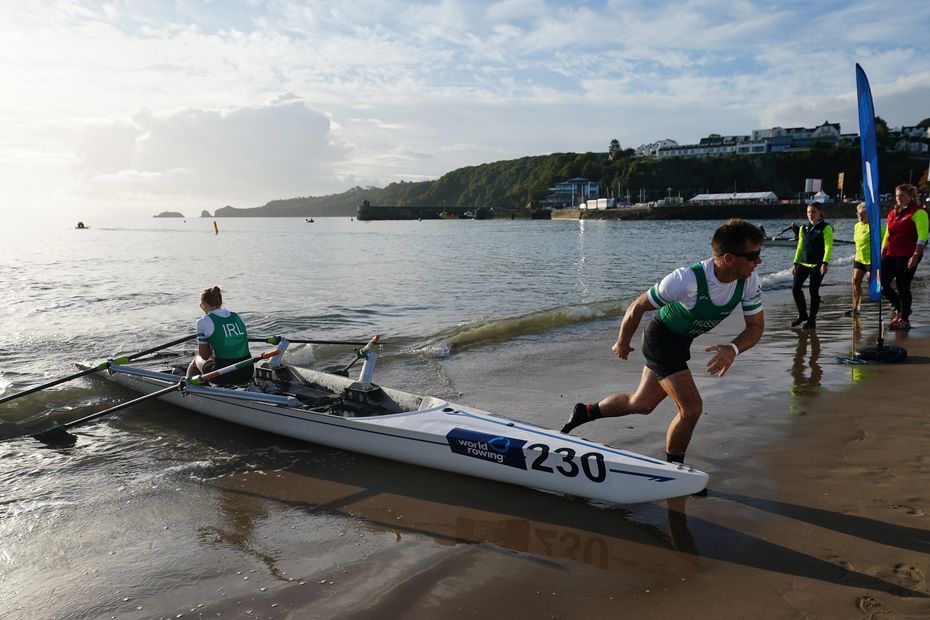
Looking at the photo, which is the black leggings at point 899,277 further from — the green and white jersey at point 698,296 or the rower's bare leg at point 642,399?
the rower's bare leg at point 642,399

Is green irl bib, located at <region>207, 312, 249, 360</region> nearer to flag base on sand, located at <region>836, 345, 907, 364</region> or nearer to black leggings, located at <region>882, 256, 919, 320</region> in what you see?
flag base on sand, located at <region>836, 345, 907, 364</region>

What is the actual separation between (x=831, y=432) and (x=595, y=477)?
298 centimetres

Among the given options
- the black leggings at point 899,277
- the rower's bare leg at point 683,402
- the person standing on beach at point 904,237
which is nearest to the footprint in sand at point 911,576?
the rower's bare leg at point 683,402

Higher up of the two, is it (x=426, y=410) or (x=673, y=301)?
(x=673, y=301)

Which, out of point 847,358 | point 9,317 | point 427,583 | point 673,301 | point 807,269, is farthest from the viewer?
point 9,317

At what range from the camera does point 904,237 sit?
9.83 m

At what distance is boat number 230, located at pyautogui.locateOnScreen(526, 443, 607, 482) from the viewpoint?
4.59 m

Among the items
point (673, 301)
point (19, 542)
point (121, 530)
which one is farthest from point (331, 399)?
point (673, 301)

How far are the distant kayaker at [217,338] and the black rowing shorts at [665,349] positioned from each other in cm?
474

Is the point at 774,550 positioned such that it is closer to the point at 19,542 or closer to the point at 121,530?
the point at 121,530

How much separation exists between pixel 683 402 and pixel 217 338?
5264 millimetres

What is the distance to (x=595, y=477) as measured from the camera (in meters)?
4.61

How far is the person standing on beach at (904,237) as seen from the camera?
9.53 metres

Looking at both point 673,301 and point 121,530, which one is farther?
point 121,530
